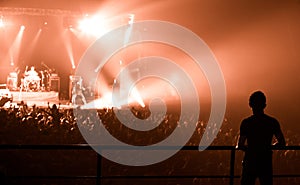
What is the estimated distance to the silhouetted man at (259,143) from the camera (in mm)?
5105

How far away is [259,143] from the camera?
5.15 meters

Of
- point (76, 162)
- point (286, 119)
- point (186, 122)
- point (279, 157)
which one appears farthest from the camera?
point (286, 119)

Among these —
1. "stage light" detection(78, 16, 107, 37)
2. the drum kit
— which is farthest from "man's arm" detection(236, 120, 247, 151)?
"stage light" detection(78, 16, 107, 37)

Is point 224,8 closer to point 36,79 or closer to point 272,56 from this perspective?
point 272,56

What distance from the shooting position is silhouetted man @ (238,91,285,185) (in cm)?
511

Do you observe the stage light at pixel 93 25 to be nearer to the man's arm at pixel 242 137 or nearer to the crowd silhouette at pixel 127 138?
the crowd silhouette at pixel 127 138

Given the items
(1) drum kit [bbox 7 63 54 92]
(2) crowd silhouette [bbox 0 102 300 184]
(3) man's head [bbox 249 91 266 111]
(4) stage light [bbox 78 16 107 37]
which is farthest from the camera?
(4) stage light [bbox 78 16 107 37]

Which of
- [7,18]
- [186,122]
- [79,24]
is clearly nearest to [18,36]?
[7,18]

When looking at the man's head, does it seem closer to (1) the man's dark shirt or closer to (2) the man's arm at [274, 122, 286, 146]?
(1) the man's dark shirt

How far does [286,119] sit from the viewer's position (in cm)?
1662

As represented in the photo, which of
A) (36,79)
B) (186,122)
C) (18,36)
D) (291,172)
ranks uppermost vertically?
(18,36)

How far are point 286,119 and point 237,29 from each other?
547 centimetres

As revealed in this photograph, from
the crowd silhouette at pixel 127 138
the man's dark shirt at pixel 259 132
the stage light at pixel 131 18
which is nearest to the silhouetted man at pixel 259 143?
the man's dark shirt at pixel 259 132

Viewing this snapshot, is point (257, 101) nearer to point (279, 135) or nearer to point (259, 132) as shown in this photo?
point (259, 132)
